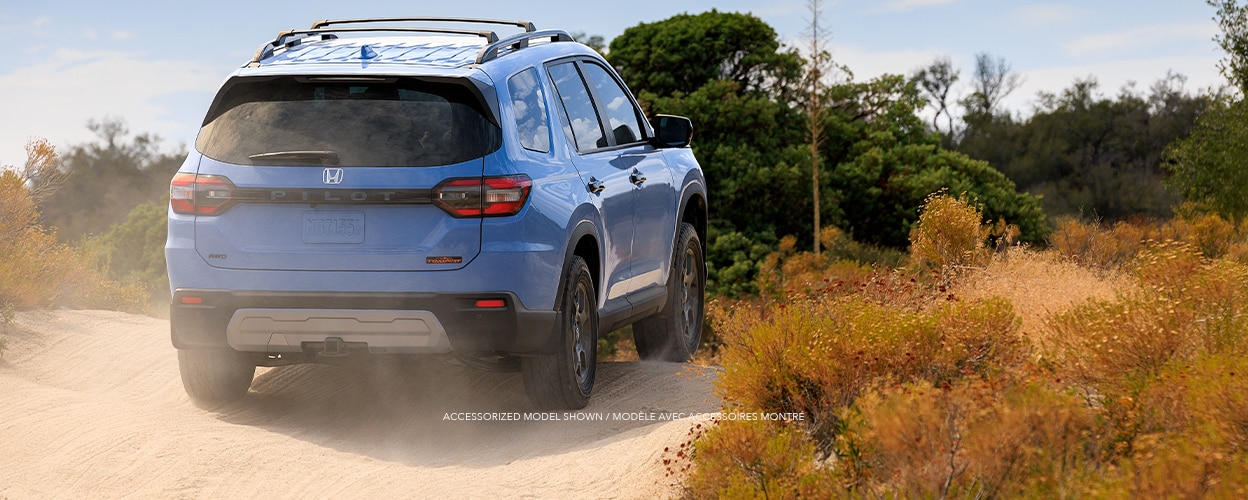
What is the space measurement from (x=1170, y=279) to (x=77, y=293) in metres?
9.84

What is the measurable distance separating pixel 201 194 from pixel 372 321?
44.5 inches

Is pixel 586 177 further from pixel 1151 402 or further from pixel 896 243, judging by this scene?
pixel 896 243

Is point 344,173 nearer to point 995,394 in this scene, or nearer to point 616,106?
point 616,106

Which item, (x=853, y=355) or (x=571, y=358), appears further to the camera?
(x=571, y=358)

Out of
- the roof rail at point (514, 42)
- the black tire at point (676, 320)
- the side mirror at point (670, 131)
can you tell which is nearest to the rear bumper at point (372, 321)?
the roof rail at point (514, 42)

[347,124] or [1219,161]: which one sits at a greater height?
[347,124]

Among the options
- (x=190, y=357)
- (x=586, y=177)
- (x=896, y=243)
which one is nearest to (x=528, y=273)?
(x=586, y=177)

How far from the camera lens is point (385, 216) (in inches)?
268

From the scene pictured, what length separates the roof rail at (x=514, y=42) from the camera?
286 inches

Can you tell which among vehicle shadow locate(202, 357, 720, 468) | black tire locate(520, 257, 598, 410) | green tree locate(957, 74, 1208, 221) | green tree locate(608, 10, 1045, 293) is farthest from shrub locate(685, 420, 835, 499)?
green tree locate(957, 74, 1208, 221)

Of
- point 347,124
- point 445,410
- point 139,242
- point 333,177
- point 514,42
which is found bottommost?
point 139,242

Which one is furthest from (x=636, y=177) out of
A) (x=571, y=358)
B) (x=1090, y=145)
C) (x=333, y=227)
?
(x=1090, y=145)

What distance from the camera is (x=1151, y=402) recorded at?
5.23 m

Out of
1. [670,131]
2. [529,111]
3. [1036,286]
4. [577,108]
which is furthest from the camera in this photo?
[670,131]
